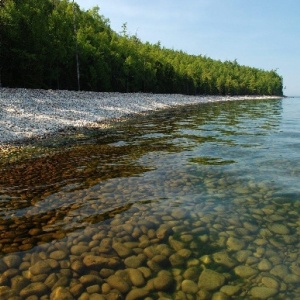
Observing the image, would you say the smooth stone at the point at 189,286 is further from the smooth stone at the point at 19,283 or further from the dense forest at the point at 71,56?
the dense forest at the point at 71,56

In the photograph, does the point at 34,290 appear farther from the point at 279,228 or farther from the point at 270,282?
the point at 279,228

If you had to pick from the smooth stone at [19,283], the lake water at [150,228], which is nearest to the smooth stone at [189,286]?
the lake water at [150,228]

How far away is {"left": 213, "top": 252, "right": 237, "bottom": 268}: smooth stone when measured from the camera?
4.89 m

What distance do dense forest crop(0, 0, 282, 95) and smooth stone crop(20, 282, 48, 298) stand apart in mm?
43729

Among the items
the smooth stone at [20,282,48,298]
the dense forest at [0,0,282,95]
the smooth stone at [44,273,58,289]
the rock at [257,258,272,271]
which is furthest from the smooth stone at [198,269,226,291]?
the dense forest at [0,0,282,95]

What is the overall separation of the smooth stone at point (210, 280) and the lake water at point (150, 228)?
0.02 m

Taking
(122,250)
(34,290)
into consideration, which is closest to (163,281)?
(122,250)

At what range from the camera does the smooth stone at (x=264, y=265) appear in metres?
4.79

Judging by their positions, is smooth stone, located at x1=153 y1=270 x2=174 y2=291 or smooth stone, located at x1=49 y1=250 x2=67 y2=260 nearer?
smooth stone, located at x1=153 y1=270 x2=174 y2=291

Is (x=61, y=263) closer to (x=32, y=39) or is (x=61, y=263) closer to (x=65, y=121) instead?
(x=65, y=121)

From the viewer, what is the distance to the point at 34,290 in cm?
421

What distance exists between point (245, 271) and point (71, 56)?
186 ft

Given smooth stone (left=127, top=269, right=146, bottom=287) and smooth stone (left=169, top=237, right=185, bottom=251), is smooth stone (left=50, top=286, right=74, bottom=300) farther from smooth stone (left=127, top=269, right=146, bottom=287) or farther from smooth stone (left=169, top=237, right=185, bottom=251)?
smooth stone (left=169, top=237, right=185, bottom=251)

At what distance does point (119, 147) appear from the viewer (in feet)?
49.3
